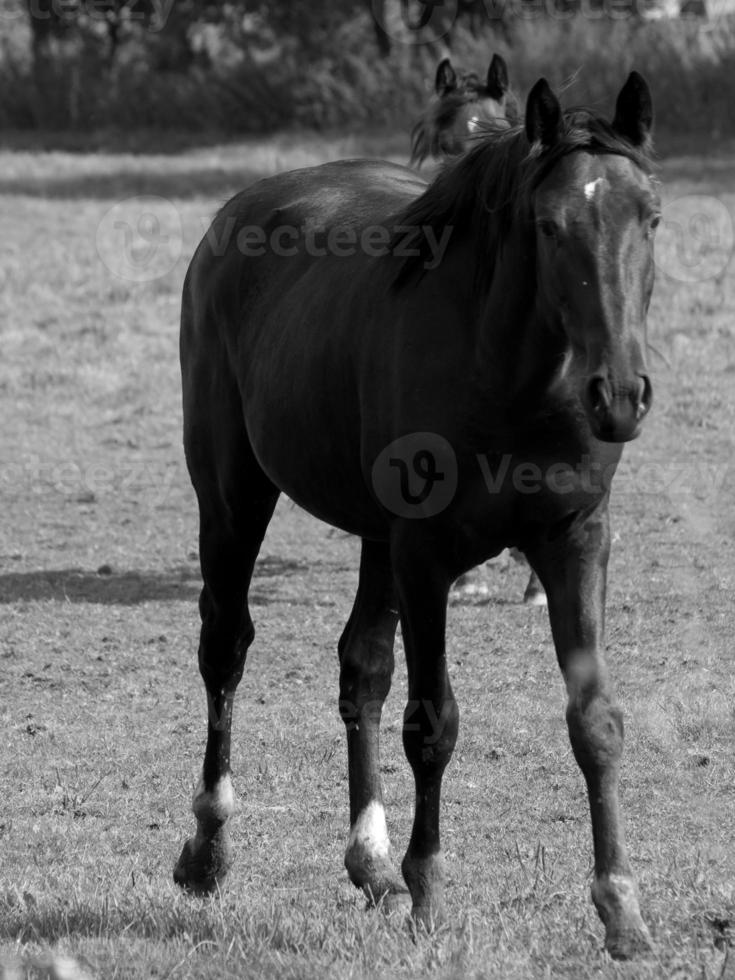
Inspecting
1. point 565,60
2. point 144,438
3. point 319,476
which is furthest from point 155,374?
point 565,60

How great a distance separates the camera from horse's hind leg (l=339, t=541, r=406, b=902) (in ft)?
14.8

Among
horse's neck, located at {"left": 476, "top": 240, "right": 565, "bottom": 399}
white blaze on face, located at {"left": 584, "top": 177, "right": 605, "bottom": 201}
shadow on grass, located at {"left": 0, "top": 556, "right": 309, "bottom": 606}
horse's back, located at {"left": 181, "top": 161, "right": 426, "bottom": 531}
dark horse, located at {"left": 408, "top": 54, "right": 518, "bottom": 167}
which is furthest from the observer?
shadow on grass, located at {"left": 0, "top": 556, "right": 309, "bottom": 606}

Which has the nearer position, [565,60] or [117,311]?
[117,311]

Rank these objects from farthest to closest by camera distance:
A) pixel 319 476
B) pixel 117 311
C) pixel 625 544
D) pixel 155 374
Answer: pixel 117 311 → pixel 155 374 → pixel 625 544 → pixel 319 476

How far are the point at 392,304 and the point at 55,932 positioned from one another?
1914 mm

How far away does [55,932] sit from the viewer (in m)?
3.96

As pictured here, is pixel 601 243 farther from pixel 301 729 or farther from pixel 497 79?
pixel 497 79

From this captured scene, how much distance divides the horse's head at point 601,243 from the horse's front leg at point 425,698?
682mm

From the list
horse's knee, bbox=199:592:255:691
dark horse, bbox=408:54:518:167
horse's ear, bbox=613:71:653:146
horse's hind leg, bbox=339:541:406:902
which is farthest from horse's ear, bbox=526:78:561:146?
dark horse, bbox=408:54:518:167

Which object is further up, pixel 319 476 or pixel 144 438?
pixel 319 476

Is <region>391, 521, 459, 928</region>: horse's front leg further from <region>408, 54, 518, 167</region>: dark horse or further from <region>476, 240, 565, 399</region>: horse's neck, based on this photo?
<region>408, 54, 518, 167</region>: dark horse

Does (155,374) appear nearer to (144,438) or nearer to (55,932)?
(144,438)

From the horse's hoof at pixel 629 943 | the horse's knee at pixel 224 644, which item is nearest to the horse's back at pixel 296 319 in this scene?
the horse's knee at pixel 224 644

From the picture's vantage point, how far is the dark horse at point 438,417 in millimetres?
3418
